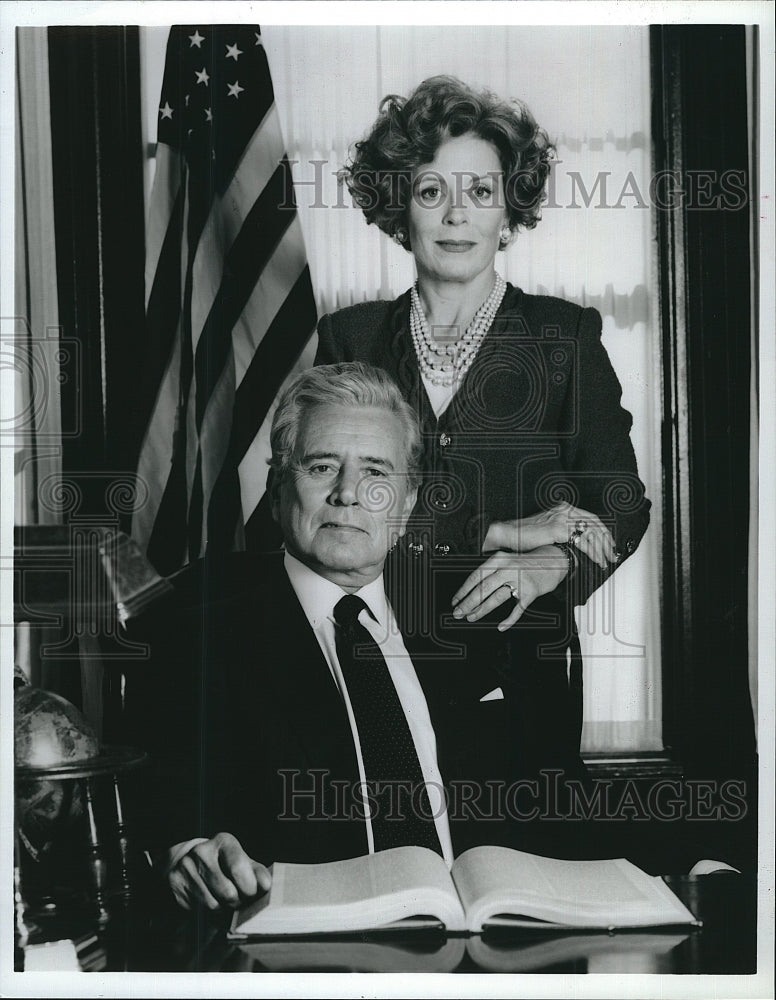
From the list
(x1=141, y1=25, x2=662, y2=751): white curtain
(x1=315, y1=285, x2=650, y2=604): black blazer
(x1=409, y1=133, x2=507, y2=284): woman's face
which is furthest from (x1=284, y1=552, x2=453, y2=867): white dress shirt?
(x1=409, y1=133, x2=507, y2=284): woman's face

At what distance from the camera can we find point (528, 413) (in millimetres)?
2426

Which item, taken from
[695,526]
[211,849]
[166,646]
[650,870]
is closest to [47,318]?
[166,646]

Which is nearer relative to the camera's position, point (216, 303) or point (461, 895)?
point (461, 895)

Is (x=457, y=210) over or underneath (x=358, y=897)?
over

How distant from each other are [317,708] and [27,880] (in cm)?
84

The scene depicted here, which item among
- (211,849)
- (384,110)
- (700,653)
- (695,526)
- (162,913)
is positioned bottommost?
(162,913)

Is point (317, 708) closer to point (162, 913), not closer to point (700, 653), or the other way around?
point (162, 913)

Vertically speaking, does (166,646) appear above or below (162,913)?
above

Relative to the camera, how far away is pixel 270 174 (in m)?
2.43

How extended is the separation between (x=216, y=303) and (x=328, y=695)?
1.01 meters

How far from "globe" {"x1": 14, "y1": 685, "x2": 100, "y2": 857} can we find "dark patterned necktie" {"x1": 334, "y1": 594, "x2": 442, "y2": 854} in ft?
2.20

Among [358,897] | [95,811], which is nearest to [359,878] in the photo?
[358,897]

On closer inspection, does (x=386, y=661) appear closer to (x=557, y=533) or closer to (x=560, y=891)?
(x=557, y=533)

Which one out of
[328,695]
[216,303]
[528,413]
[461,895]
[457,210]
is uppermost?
[457,210]
